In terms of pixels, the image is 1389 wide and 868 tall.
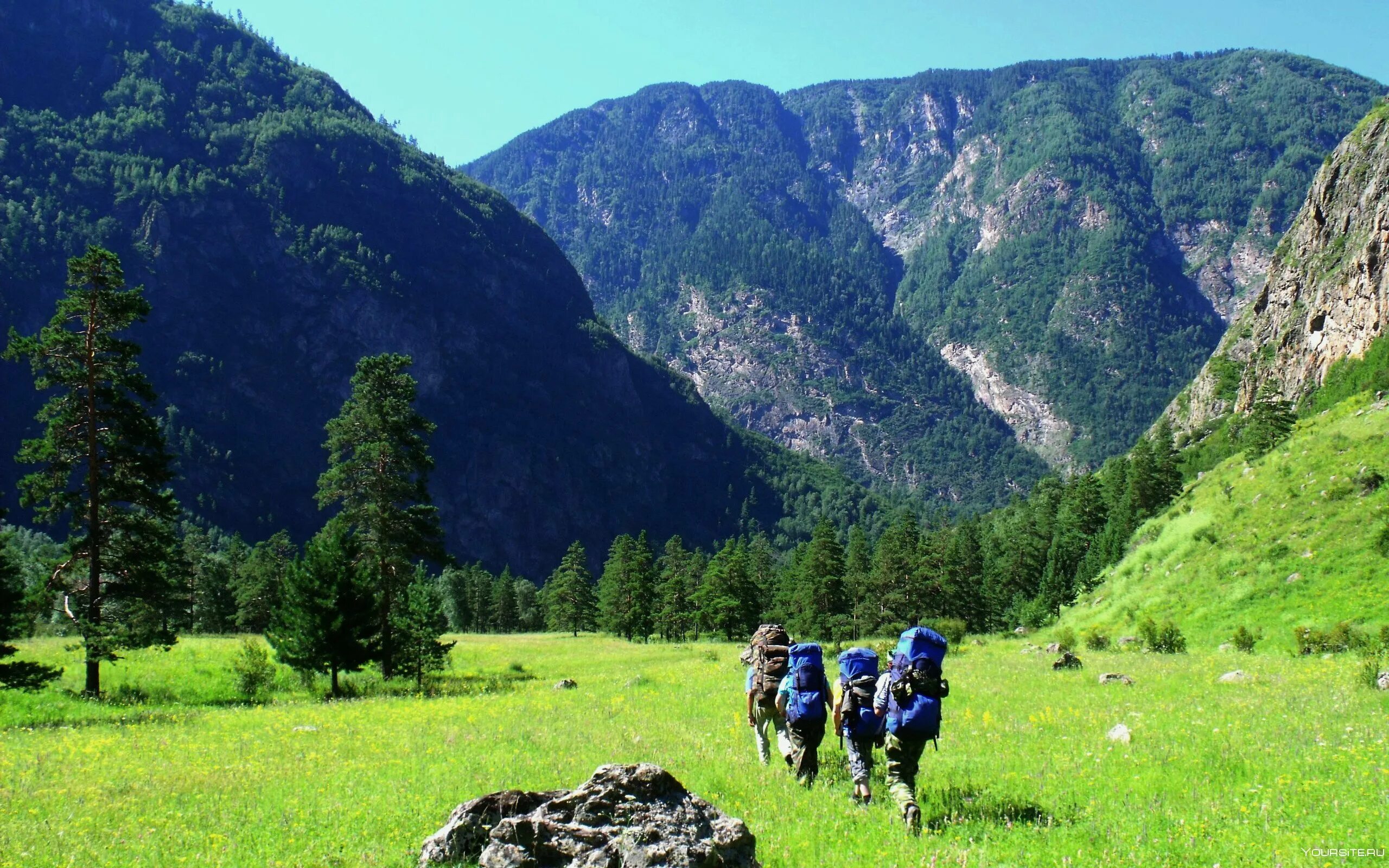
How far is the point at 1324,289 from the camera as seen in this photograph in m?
92.4

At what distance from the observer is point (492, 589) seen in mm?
110188

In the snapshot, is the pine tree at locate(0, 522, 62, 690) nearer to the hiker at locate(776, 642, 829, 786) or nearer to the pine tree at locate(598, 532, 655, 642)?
the hiker at locate(776, 642, 829, 786)

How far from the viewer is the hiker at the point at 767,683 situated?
1164 cm

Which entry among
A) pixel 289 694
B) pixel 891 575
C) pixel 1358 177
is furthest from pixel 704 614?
pixel 1358 177

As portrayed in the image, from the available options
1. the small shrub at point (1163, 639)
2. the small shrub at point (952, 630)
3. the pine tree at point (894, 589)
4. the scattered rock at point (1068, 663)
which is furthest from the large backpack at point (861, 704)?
the pine tree at point (894, 589)

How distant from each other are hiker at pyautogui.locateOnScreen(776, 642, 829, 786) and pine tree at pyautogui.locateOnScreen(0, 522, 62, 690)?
1891cm

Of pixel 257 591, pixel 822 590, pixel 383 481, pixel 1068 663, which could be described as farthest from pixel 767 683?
pixel 257 591

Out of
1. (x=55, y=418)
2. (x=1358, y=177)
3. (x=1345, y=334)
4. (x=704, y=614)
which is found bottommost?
(x=704, y=614)

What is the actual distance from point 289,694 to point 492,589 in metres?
85.8

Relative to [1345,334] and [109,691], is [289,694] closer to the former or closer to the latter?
[109,691]

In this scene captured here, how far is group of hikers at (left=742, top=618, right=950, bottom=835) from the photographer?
871cm

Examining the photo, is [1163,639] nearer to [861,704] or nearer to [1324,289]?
[861,704]

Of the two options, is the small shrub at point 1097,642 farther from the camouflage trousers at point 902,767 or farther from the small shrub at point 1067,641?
the camouflage trousers at point 902,767

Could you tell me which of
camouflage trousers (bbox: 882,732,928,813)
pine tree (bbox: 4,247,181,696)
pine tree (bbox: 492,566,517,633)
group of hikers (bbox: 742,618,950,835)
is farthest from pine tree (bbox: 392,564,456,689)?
pine tree (bbox: 492,566,517,633)
